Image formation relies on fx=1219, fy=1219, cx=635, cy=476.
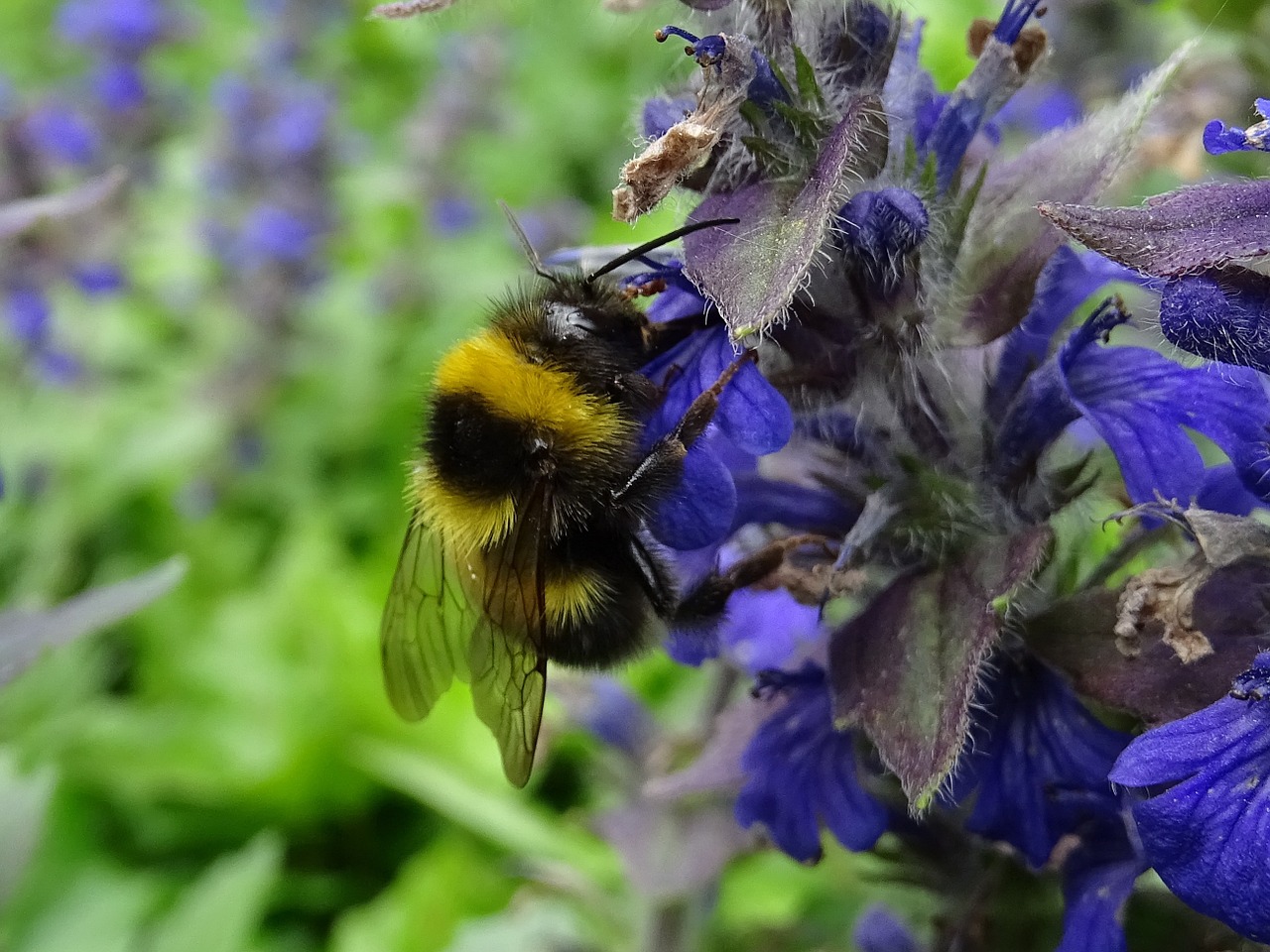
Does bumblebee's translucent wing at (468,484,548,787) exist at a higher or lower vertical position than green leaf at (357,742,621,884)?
higher

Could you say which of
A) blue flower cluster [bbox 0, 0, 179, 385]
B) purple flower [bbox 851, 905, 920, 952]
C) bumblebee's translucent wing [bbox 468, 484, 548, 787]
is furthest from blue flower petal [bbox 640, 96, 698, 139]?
blue flower cluster [bbox 0, 0, 179, 385]

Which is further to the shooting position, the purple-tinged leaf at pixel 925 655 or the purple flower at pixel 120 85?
the purple flower at pixel 120 85

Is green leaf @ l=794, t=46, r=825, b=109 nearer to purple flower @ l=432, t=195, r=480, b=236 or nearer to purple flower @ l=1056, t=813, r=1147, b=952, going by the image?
purple flower @ l=1056, t=813, r=1147, b=952

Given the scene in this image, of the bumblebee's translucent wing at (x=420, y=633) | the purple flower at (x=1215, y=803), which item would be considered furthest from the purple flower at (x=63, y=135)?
the purple flower at (x=1215, y=803)

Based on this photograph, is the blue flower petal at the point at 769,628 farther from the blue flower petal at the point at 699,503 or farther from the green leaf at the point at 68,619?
the green leaf at the point at 68,619

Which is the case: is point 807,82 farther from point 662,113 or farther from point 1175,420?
point 1175,420

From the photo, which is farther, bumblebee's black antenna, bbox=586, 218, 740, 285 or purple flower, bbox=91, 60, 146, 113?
purple flower, bbox=91, 60, 146, 113

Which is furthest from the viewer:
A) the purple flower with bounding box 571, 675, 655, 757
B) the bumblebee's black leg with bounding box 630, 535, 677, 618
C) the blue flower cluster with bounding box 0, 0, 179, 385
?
the blue flower cluster with bounding box 0, 0, 179, 385
